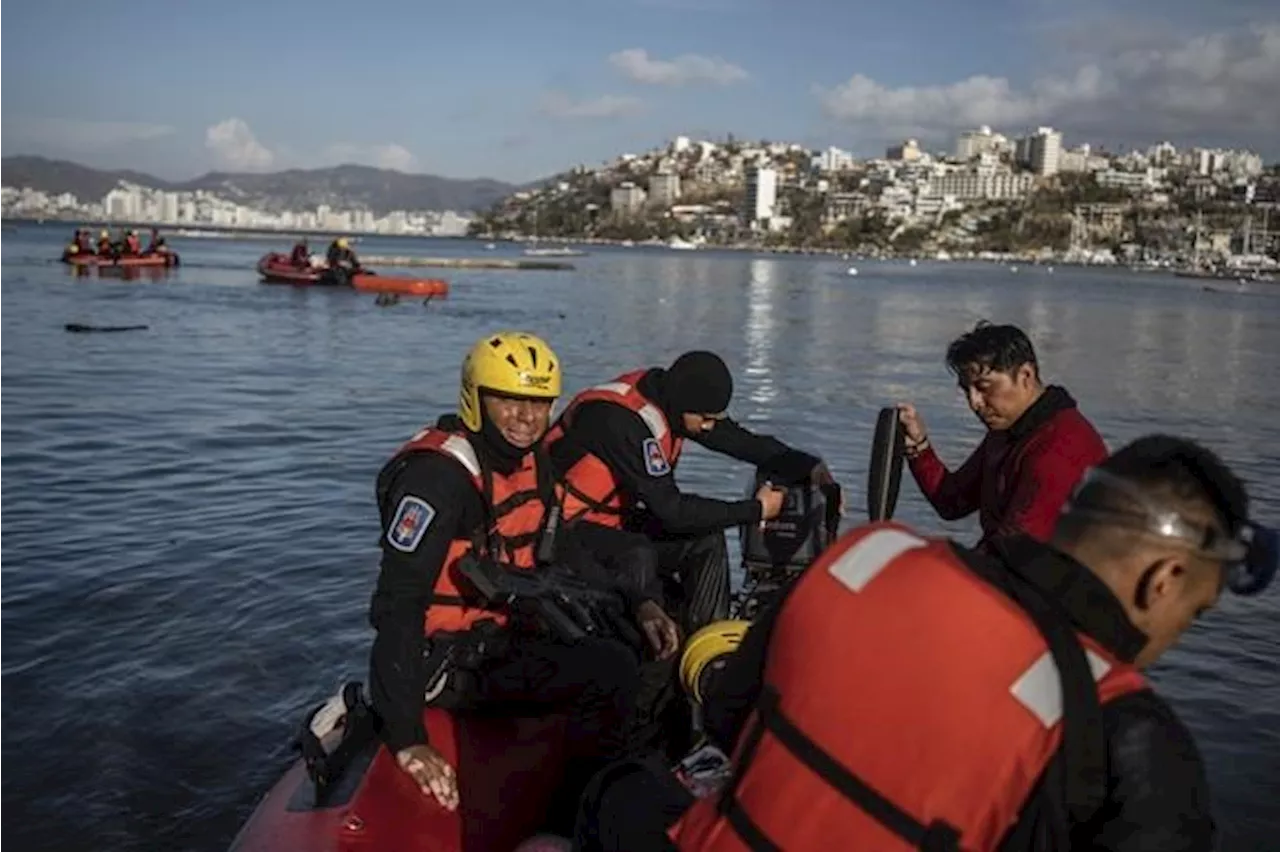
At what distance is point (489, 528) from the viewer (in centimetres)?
452

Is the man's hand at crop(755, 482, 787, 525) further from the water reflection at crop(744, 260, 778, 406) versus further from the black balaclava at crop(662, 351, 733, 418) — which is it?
the water reflection at crop(744, 260, 778, 406)

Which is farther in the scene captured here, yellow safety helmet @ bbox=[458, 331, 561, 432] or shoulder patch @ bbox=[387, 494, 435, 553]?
yellow safety helmet @ bbox=[458, 331, 561, 432]

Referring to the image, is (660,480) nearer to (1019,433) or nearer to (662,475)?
(662,475)

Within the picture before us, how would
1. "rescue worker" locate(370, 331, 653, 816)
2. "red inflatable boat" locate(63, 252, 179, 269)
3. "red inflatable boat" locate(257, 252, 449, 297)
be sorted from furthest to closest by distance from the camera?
"red inflatable boat" locate(63, 252, 179, 269)
"red inflatable boat" locate(257, 252, 449, 297)
"rescue worker" locate(370, 331, 653, 816)

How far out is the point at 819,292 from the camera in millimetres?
68125

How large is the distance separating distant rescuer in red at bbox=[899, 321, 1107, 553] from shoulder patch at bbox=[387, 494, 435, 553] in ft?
6.53

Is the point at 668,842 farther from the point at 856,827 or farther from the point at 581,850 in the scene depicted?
the point at 856,827

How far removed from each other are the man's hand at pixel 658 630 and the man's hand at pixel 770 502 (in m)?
0.90

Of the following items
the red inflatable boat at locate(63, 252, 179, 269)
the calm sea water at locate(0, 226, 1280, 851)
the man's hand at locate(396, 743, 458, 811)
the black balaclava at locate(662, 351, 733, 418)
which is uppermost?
the red inflatable boat at locate(63, 252, 179, 269)

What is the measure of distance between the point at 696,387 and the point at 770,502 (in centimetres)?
65

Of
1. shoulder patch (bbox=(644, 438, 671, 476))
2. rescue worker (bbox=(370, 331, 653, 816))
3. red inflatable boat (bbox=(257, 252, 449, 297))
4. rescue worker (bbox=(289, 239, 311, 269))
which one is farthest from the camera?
rescue worker (bbox=(289, 239, 311, 269))

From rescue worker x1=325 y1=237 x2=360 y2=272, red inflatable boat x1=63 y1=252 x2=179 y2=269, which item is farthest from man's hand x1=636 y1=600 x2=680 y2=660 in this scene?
red inflatable boat x1=63 y1=252 x2=179 y2=269

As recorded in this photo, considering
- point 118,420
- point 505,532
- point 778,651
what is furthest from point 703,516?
point 118,420

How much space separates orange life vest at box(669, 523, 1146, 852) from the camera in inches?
74.5
